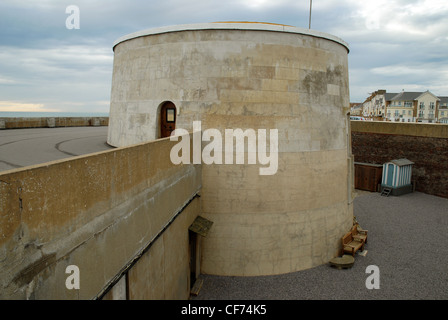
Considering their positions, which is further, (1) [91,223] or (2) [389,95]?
(2) [389,95]

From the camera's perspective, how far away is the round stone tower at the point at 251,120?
1205 centimetres

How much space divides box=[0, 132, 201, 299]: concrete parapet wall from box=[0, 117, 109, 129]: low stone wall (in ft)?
61.6

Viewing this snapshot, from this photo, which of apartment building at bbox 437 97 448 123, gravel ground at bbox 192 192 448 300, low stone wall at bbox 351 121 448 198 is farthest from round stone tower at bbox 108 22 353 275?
apartment building at bbox 437 97 448 123

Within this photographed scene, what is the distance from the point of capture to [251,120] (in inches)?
476

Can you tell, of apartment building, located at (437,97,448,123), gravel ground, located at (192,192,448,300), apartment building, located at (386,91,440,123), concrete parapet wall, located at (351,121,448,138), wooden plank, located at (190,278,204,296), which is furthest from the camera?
apartment building, located at (437,97,448,123)

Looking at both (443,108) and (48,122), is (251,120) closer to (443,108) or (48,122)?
(48,122)

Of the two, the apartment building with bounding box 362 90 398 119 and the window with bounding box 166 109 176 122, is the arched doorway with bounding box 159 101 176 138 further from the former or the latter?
the apartment building with bounding box 362 90 398 119

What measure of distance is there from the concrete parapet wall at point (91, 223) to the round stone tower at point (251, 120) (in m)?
3.66

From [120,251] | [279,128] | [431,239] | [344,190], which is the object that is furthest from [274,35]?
[431,239]

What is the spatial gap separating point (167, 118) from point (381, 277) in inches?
429

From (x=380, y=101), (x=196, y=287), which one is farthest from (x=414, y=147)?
(x=380, y=101)

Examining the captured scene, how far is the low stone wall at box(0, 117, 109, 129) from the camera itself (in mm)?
21909

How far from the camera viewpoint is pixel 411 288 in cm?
1202

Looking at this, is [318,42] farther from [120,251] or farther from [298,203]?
[120,251]
